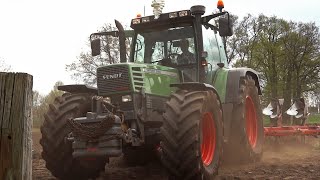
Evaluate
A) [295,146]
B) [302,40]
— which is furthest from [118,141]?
[302,40]

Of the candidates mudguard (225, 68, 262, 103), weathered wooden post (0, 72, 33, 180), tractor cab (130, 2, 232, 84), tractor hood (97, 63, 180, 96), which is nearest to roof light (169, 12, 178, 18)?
tractor cab (130, 2, 232, 84)

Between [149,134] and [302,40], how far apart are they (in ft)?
97.3

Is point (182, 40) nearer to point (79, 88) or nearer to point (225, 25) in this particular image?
point (225, 25)

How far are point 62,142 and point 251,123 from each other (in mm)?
4522

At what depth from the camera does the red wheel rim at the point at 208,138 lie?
6.51 meters

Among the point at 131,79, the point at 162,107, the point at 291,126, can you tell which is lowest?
the point at 291,126

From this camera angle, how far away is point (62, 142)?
6410mm

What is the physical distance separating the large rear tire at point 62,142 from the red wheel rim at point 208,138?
1.57 metres

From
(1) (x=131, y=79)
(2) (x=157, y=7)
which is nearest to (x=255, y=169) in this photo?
(1) (x=131, y=79)

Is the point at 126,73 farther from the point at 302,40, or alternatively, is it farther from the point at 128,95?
the point at 302,40

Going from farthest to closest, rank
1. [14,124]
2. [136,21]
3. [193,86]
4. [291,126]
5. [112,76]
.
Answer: [291,126], [136,21], [112,76], [193,86], [14,124]

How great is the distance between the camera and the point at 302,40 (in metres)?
33.8

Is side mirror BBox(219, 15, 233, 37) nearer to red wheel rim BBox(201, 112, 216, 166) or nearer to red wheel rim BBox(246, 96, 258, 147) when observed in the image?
red wheel rim BBox(201, 112, 216, 166)

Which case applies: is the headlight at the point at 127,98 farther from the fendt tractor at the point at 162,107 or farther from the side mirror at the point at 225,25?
the side mirror at the point at 225,25
